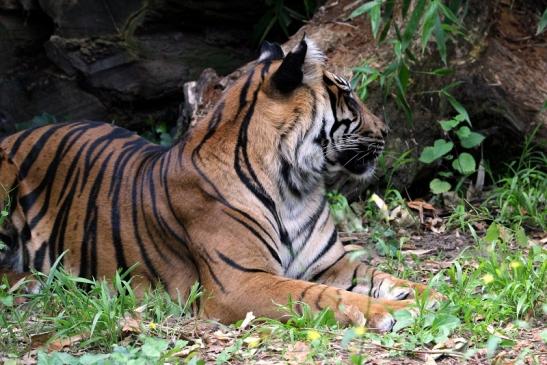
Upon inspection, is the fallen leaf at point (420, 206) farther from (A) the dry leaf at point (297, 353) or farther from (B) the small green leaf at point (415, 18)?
(A) the dry leaf at point (297, 353)

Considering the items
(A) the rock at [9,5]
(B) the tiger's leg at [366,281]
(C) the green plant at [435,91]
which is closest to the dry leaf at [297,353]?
(B) the tiger's leg at [366,281]

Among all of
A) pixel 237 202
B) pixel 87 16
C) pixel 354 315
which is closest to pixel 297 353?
pixel 354 315

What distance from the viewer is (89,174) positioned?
5.64 meters

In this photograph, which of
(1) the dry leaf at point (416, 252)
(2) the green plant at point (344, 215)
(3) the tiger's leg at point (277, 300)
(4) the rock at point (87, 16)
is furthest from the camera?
(4) the rock at point (87, 16)

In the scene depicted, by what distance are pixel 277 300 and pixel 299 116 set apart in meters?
1.01

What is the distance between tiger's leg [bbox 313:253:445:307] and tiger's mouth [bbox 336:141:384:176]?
19.4 inches

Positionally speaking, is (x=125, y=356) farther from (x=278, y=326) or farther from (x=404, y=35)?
(x=404, y=35)

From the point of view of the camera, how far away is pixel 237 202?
496cm

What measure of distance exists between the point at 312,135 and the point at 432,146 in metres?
2.08

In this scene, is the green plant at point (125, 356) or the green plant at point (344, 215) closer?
the green plant at point (125, 356)

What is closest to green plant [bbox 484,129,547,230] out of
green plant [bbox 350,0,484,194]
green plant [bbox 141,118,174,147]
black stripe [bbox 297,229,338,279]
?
green plant [bbox 350,0,484,194]

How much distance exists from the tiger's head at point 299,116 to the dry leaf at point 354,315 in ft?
3.06

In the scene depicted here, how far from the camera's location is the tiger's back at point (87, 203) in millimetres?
5262

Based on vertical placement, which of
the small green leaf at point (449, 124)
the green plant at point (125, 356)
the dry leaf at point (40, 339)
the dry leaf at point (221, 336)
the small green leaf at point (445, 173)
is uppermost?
the small green leaf at point (449, 124)
